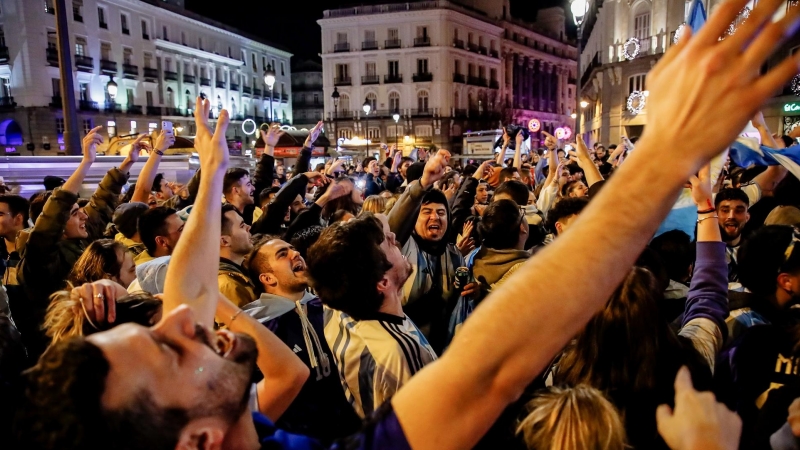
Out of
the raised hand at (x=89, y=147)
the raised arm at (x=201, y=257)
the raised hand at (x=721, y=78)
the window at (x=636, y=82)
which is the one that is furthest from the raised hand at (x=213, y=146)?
the window at (x=636, y=82)

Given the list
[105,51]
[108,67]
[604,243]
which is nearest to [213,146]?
[604,243]

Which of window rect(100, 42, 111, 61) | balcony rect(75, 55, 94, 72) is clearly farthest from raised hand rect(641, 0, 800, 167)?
window rect(100, 42, 111, 61)

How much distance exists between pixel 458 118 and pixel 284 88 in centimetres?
2300

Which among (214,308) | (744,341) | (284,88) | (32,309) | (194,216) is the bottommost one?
(32,309)

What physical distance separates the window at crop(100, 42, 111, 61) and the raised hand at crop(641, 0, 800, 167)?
170ft

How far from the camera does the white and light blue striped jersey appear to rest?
2207mm

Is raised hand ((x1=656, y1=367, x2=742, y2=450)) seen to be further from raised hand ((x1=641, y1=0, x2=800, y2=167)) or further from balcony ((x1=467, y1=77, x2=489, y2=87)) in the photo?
balcony ((x1=467, y1=77, x2=489, y2=87))

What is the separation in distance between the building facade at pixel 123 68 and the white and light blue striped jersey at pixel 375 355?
30.5 metres

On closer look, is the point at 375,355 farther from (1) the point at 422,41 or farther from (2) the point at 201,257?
(1) the point at 422,41

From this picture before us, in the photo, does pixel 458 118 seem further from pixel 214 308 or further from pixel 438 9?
pixel 214 308

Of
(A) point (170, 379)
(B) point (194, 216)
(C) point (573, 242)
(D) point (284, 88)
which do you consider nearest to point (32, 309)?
(B) point (194, 216)

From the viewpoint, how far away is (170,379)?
1.32 meters

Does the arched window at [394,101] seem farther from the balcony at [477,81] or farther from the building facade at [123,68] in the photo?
the building facade at [123,68]

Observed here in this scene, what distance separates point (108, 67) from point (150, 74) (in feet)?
14.0
